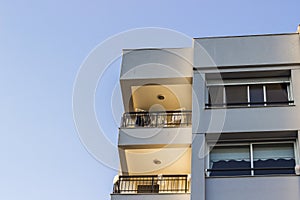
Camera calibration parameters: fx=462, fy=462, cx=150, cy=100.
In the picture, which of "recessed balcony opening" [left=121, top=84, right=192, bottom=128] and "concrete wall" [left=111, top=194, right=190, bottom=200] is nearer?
"concrete wall" [left=111, top=194, right=190, bottom=200]

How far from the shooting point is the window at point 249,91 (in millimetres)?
12250

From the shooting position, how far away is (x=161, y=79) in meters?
12.9

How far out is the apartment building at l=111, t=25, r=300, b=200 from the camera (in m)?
10.8

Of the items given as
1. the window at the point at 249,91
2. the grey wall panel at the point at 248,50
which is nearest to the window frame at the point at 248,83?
the window at the point at 249,91

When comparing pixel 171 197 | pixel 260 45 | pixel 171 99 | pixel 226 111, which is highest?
pixel 260 45

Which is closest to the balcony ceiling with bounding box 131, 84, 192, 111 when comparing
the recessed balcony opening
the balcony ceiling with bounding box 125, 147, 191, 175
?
the recessed balcony opening

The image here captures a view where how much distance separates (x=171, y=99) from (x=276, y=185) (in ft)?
14.7

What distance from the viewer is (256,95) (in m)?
12.5

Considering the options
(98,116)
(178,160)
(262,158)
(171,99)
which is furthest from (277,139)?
(98,116)

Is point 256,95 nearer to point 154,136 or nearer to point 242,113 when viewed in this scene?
point 242,113

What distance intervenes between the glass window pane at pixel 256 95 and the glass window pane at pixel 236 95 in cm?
16

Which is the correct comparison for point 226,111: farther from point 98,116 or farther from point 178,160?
point 98,116

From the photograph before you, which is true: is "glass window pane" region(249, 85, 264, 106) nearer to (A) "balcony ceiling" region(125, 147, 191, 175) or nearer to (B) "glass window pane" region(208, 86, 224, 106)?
(B) "glass window pane" region(208, 86, 224, 106)

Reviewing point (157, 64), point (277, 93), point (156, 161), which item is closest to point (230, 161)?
point (156, 161)
